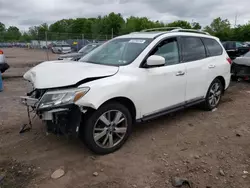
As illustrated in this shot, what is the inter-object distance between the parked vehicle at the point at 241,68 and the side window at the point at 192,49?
14.1 ft

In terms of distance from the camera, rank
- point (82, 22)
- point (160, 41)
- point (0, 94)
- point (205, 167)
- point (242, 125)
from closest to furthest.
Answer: point (205, 167)
point (160, 41)
point (242, 125)
point (0, 94)
point (82, 22)

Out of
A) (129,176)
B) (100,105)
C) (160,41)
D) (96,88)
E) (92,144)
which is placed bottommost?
(129,176)

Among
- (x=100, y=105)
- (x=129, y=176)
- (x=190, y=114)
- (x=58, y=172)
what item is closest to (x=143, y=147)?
(x=129, y=176)

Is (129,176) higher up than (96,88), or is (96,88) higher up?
(96,88)

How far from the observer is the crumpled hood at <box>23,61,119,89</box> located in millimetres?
3223

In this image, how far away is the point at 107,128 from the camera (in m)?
3.47

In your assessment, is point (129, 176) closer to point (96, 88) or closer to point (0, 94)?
point (96, 88)

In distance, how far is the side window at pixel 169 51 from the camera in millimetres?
4168

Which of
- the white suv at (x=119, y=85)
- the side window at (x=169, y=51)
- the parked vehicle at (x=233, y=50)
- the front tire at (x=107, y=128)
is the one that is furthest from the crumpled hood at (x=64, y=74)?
the parked vehicle at (x=233, y=50)

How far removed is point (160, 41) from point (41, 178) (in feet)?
9.12

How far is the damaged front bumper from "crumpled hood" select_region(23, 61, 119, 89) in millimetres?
297

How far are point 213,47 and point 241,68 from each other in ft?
13.1

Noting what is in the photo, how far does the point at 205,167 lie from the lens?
10.7 ft

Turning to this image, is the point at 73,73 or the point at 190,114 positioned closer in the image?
the point at 73,73
